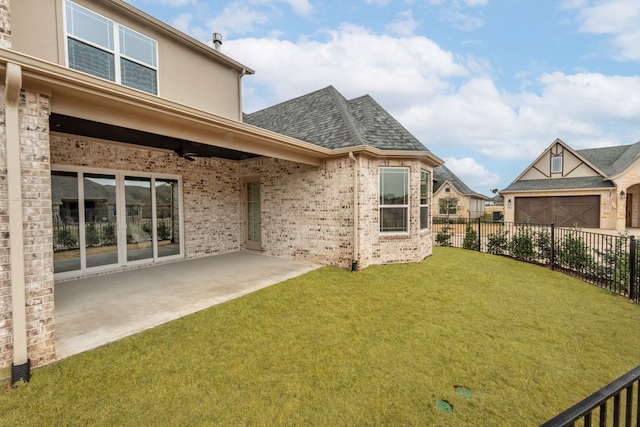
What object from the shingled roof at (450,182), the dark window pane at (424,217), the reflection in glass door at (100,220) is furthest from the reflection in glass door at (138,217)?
the shingled roof at (450,182)

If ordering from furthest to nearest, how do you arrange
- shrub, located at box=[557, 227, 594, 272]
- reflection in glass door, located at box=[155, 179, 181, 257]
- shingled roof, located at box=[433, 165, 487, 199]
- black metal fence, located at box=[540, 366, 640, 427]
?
shingled roof, located at box=[433, 165, 487, 199]
reflection in glass door, located at box=[155, 179, 181, 257]
shrub, located at box=[557, 227, 594, 272]
black metal fence, located at box=[540, 366, 640, 427]

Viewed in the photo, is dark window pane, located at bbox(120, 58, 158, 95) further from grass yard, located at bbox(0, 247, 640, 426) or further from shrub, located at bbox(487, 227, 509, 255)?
shrub, located at bbox(487, 227, 509, 255)

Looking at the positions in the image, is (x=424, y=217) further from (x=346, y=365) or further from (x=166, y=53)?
(x=166, y=53)

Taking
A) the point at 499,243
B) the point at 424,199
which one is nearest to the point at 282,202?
the point at 424,199

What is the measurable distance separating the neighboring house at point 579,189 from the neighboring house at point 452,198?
5044 millimetres

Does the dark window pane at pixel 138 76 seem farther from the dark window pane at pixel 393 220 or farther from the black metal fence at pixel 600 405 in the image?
the black metal fence at pixel 600 405

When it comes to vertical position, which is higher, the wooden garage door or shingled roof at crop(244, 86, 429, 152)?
shingled roof at crop(244, 86, 429, 152)

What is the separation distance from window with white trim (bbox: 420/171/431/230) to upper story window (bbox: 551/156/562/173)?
17.2 meters

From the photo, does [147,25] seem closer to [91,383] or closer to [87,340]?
[87,340]

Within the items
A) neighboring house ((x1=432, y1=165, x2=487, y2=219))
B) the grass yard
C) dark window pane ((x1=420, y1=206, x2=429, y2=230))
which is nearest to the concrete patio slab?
the grass yard

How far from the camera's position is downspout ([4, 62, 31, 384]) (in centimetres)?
275

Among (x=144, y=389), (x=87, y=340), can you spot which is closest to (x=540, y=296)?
(x=144, y=389)

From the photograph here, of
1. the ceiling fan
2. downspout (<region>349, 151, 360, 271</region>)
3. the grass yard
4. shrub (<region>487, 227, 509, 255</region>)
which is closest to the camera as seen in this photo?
the grass yard

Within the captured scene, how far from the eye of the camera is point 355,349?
11.7 ft
